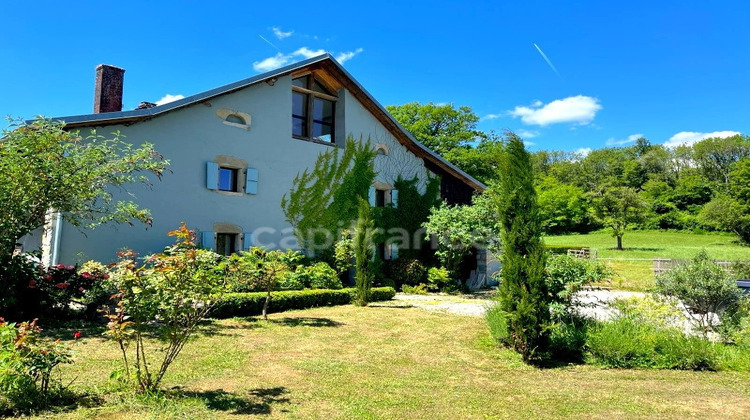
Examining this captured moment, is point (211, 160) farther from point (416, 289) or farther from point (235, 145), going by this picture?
point (416, 289)

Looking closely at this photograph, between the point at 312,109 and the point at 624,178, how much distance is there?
51205 millimetres

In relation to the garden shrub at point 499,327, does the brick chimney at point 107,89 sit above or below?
above

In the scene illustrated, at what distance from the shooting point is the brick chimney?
47.3 ft

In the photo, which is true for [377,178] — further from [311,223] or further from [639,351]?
[639,351]

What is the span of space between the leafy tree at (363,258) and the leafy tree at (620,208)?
30.9 meters

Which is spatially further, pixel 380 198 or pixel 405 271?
pixel 380 198

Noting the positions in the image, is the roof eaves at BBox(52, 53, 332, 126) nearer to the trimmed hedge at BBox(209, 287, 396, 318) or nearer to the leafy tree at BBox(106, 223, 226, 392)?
the trimmed hedge at BBox(209, 287, 396, 318)

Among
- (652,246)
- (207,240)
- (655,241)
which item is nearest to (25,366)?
(207,240)

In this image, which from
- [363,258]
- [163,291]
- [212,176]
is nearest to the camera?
[163,291]

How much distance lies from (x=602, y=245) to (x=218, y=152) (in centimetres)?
3620

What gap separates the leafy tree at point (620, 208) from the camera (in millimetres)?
38375

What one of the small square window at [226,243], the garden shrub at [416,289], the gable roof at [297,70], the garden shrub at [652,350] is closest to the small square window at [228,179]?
the small square window at [226,243]

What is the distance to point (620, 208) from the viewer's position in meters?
38.7

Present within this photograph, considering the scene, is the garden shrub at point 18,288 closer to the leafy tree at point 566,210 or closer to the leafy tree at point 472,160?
the leafy tree at point 472,160
